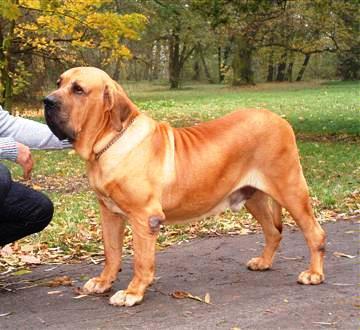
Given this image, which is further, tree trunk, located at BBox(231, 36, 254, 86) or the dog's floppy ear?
tree trunk, located at BBox(231, 36, 254, 86)

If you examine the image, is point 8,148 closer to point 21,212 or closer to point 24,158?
point 24,158

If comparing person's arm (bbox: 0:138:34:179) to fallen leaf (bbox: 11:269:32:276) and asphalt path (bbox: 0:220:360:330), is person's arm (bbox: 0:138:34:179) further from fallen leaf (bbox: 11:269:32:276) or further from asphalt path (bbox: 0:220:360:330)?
fallen leaf (bbox: 11:269:32:276)

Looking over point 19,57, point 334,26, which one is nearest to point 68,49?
point 19,57

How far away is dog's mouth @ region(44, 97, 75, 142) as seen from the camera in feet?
13.7

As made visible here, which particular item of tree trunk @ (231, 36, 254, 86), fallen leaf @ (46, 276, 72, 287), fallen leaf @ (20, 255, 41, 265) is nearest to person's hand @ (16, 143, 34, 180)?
fallen leaf @ (46, 276, 72, 287)

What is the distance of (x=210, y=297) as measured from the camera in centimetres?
454

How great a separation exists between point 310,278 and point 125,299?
1.40m

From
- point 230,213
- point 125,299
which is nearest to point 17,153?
point 125,299

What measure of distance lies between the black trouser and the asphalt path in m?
0.44

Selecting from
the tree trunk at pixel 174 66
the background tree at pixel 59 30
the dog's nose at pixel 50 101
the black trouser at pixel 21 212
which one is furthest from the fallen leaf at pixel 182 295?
the tree trunk at pixel 174 66

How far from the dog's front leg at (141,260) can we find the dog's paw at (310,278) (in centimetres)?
117

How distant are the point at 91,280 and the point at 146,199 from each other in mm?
843

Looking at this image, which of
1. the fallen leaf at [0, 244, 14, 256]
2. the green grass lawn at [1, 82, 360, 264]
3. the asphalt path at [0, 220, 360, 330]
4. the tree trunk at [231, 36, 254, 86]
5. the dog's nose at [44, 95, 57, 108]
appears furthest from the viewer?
the tree trunk at [231, 36, 254, 86]

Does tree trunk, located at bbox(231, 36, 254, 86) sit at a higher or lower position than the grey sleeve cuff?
lower
